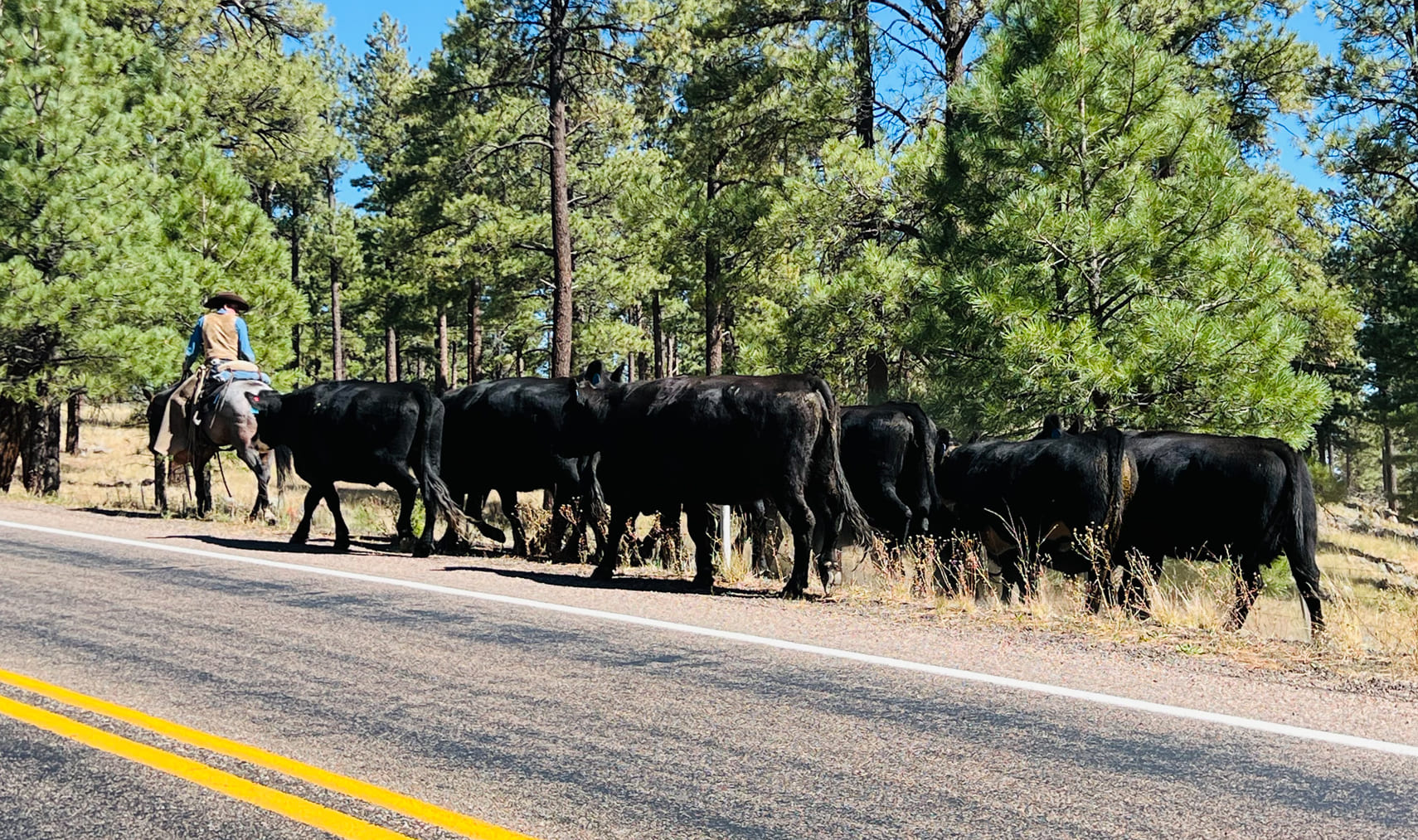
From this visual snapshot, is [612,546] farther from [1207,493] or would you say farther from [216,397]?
[216,397]

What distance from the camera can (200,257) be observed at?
20766 mm

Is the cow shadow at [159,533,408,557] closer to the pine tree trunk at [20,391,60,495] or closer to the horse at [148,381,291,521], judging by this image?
the horse at [148,381,291,521]

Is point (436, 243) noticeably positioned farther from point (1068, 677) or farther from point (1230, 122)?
point (1068, 677)

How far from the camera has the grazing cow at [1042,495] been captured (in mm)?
10656

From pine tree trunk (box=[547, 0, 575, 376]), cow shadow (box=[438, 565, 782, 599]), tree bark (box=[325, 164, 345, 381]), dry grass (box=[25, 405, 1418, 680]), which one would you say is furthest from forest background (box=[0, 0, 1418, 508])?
tree bark (box=[325, 164, 345, 381])

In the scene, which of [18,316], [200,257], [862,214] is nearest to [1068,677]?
[862,214]

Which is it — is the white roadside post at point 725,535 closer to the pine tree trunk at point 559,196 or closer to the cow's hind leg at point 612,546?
the cow's hind leg at point 612,546

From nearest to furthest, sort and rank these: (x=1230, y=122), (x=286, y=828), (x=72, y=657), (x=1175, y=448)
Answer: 1. (x=286, y=828)
2. (x=72, y=657)
3. (x=1175, y=448)
4. (x=1230, y=122)

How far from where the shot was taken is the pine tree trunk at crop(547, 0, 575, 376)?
23.9 metres

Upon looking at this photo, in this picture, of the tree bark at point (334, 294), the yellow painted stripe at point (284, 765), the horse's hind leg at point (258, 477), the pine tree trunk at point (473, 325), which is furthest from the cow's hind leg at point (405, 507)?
the tree bark at point (334, 294)

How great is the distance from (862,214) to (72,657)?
45.5 ft

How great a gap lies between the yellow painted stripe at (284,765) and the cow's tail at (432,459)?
6.53 metres

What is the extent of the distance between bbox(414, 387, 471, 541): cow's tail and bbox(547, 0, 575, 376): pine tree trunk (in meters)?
11.0

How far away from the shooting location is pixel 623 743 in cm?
485
